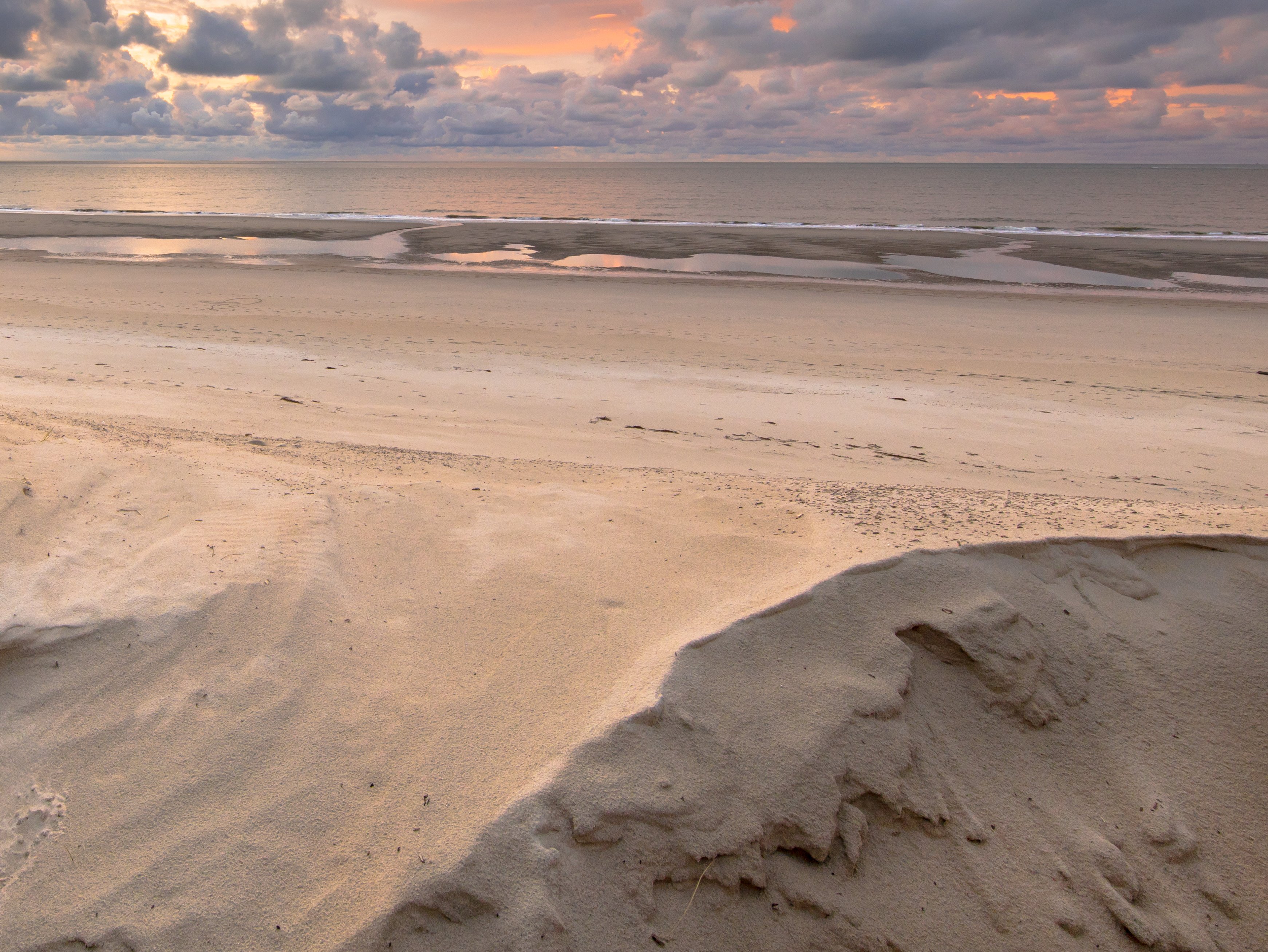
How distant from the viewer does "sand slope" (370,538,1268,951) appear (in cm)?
199

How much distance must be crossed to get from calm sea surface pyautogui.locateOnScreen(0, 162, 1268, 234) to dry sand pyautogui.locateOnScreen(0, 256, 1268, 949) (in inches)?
1443

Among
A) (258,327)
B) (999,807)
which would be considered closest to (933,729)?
(999,807)

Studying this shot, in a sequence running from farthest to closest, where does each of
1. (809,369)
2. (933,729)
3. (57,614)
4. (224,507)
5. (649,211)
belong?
(649,211)
(809,369)
(224,507)
(57,614)
(933,729)

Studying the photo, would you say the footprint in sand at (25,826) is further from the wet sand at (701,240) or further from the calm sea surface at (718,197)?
the calm sea surface at (718,197)

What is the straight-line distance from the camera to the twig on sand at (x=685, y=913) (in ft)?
6.36

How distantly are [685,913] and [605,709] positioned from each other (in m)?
0.58

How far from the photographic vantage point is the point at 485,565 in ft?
10.3

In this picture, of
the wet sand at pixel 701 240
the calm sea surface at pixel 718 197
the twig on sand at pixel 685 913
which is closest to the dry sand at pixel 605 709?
the twig on sand at pixel 685 913

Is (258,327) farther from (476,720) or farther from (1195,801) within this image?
(1195,801)

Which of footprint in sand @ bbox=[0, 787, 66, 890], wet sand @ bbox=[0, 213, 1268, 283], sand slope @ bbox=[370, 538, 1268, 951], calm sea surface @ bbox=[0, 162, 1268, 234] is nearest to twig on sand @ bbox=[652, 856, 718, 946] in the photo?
sand slope @ bbox=[370, 538, 1268, 951]

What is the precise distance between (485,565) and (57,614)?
148 cm

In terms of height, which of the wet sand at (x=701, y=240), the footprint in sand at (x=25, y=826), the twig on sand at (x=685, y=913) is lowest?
the wet sand at (x=701, y=240)

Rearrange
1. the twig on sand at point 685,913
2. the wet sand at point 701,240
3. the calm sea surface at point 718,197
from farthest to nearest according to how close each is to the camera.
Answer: the calm sea surface at point 718,197 < the wet sand at point 701,240 < the twig on sand at point 685,913

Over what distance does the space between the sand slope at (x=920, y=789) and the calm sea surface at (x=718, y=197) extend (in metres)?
37.0
